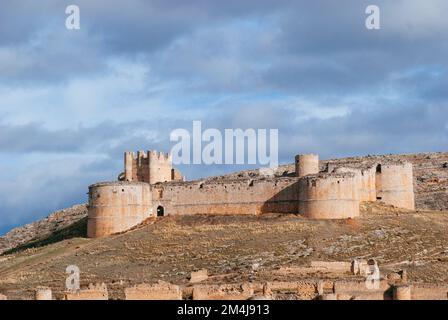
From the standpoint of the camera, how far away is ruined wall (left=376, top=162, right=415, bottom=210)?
2953 inches

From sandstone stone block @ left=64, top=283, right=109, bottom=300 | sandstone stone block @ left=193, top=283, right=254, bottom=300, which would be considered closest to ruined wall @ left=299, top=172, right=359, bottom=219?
sandstone stone block @ left=193, top=283, right=254, bottom=300

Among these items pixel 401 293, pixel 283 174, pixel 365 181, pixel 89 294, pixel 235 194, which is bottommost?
pixel 89 294

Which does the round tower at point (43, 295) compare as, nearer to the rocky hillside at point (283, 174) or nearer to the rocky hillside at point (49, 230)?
→ the rocky hillside at point (49, 230)

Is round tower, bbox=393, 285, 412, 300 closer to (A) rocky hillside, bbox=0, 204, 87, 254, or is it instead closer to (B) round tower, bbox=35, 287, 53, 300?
(B) round tower, bbox=35, 287, 53, 300

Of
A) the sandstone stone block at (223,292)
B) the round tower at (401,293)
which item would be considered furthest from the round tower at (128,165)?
the round tower at (401,293)

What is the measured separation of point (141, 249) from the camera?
66.4 metres

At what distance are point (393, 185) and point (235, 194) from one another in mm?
10853

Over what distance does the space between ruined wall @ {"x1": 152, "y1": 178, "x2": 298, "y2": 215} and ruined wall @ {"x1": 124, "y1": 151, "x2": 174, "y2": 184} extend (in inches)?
155

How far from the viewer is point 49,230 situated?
87.9m

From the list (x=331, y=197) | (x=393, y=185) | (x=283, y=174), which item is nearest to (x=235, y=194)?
(x=331, y=197)

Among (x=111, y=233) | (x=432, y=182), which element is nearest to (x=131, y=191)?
(x=111, y=233)

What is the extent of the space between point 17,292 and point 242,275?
11149 mm

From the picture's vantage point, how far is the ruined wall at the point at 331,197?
225 feet

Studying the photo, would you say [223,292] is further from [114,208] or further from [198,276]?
[114,208]
